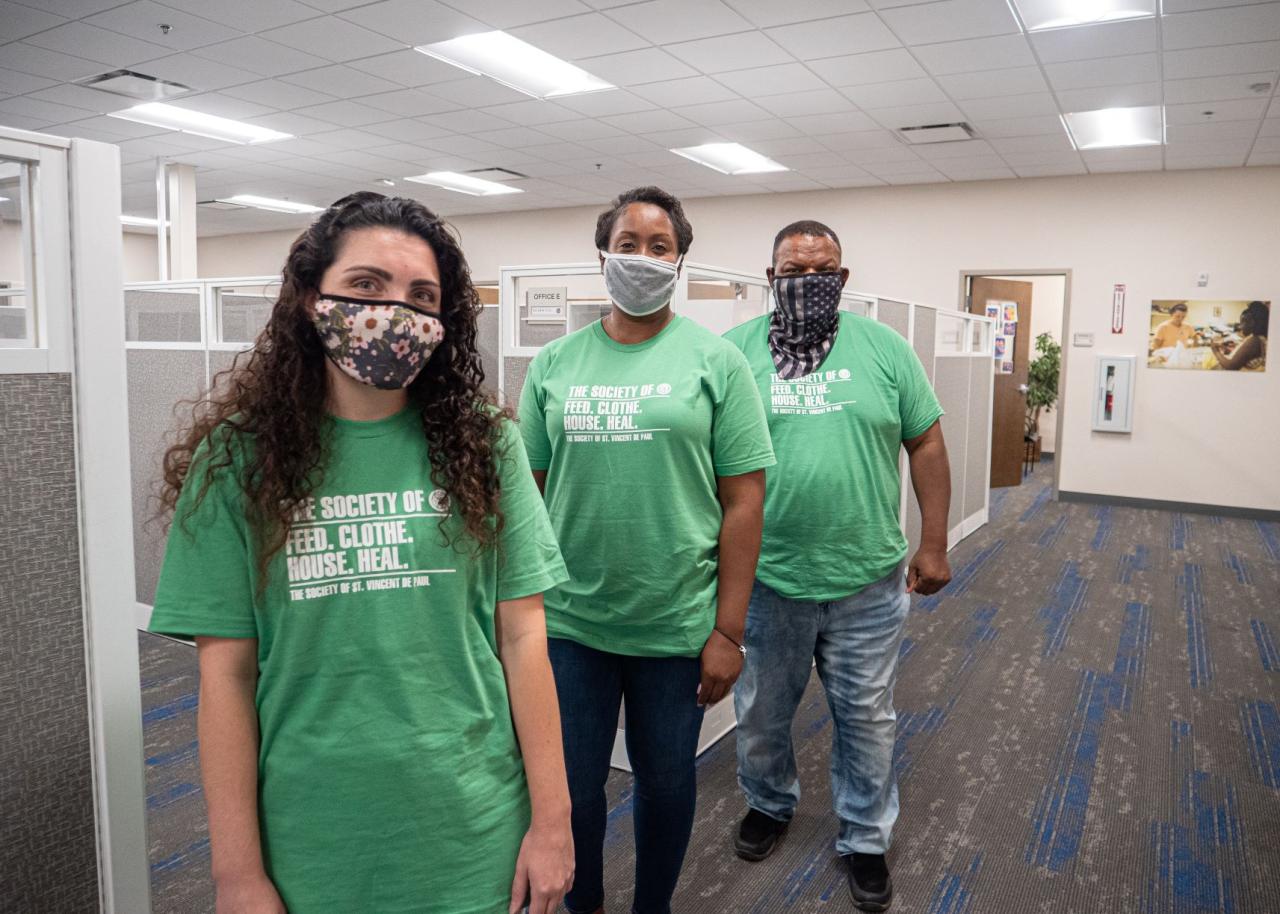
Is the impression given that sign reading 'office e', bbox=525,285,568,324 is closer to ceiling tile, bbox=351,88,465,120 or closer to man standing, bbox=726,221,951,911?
Result: man standing, bbox=726,221,951,911

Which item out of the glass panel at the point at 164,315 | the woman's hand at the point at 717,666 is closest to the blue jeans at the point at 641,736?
the woman's hand at the point at 717,666

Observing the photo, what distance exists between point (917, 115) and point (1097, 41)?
4.31ft

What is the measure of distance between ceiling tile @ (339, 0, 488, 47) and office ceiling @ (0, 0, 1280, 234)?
13 millimetres

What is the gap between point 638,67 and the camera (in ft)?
13.9

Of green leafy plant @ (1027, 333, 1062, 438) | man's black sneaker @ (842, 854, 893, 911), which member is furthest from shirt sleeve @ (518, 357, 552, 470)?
green leafy plant @ (1027, 333, 1062, 438)

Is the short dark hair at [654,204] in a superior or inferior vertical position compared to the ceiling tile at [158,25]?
inferior

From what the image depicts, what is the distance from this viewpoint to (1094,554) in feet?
15.9

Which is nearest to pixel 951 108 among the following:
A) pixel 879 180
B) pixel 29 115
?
pixel 879 180

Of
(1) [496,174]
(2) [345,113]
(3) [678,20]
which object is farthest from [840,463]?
(1) [496,174]

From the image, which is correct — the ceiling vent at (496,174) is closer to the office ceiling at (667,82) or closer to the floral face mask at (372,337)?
the office ceiling at (667,82)

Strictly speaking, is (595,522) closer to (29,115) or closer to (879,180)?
(29,115)

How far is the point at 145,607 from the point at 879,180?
5718 mm

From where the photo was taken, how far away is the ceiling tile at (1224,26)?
3.40 metres

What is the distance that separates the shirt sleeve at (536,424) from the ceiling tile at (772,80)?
3339 mm
